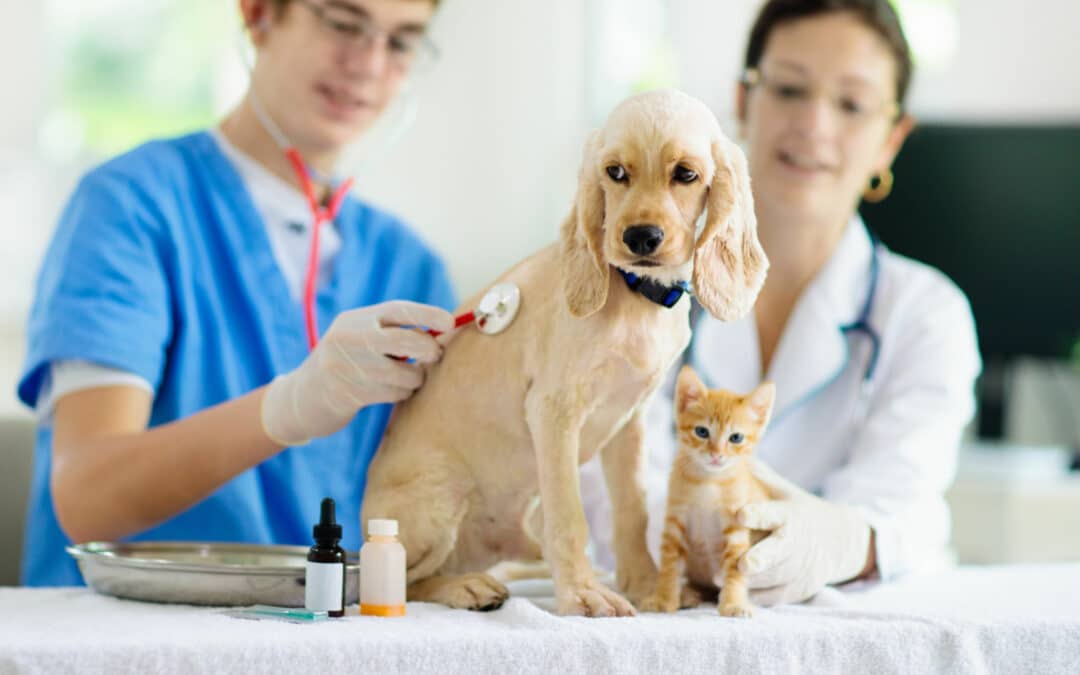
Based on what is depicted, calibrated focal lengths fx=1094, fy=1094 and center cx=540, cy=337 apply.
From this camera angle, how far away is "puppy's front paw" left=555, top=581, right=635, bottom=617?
889mm

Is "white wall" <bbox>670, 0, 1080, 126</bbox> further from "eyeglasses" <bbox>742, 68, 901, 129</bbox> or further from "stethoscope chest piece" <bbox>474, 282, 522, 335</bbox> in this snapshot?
"stethoscope chest piece" <bbox>474, 282, 522, 335</bbox>

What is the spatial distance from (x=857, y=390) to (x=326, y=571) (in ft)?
2.76

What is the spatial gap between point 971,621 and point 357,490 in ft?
3.11

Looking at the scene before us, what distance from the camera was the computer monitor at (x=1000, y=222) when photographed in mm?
3164

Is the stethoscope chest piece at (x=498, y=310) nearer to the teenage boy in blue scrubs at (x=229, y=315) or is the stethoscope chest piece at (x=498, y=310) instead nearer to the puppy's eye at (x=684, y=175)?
the teenage boy in blue scrubs at (x=229, y=315)

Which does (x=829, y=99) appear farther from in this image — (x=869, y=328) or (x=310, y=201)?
→ (x=310, y=201)

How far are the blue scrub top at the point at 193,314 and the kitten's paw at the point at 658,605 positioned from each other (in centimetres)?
67

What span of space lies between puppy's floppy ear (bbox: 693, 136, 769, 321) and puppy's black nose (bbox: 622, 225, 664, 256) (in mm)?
61

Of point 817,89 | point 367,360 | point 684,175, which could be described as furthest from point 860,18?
point 367,360

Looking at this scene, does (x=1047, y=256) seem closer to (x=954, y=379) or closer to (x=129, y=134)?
(x=954, y=379)

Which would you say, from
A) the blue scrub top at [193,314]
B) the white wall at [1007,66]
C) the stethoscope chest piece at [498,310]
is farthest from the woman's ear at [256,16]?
the white wall at [1007,66]

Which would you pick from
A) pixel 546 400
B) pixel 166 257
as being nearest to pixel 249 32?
pixel 166 257

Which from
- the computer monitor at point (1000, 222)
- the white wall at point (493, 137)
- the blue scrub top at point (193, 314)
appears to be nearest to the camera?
the blue scrub top at point (193, 314)

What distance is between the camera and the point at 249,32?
1.67 metres
